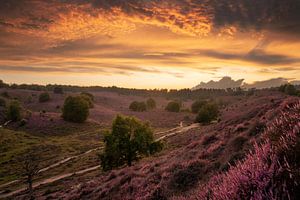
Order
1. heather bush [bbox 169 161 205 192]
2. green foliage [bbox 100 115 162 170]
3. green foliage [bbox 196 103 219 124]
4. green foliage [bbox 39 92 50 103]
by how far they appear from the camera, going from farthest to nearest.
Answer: green foliage [bbox 39 92 50 103], green foliage [bbox 196 103 219 124], green foliage [bbox 100 115 162 170], heather bush [bbox 169 161 205 192]

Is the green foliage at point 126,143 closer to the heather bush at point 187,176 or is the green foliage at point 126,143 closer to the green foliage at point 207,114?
the heather bush at point 187,176

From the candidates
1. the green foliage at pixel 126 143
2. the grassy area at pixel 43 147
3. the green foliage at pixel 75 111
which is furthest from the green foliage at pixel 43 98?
the green foliage at pixel 126 143

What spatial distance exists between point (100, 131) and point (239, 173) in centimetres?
9395

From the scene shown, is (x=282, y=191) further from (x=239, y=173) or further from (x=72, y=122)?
(x=72, y=122)

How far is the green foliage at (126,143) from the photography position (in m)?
45.1

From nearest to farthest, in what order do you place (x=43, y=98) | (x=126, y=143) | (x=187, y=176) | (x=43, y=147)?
1. (x=187, y=176)
2. (x=126, y=143)
3. (x=43, y=147)
4. (x=43, y=98)

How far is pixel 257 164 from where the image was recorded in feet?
18.2

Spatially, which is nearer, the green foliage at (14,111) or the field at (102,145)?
the field at (102,145)

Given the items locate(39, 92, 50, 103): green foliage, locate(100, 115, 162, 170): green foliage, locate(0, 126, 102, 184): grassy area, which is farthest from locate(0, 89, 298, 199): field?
locate(39, 92, 50, 103): green foliage

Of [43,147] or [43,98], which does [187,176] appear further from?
[43,98]

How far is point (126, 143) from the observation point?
4644 cm

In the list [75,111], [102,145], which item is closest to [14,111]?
[75,111]

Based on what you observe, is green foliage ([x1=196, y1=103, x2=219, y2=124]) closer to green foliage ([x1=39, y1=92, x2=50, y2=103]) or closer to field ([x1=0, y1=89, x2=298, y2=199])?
field ([x1=0, y1=89, x2=298, y2=199])

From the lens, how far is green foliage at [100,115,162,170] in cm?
4506
